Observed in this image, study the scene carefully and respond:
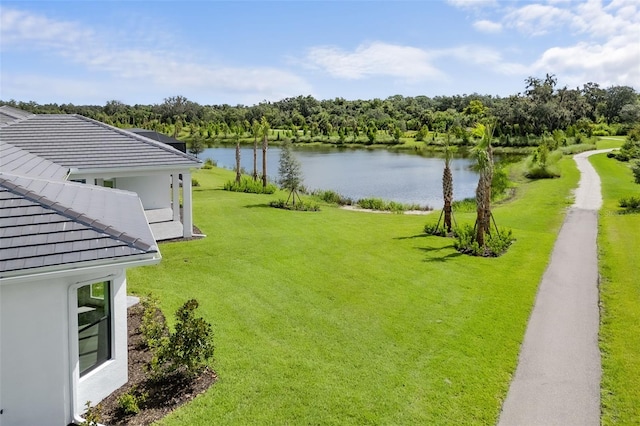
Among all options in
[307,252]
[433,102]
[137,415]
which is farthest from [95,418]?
[433,102]

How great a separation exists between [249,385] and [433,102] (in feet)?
414

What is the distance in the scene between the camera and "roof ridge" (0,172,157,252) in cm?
639

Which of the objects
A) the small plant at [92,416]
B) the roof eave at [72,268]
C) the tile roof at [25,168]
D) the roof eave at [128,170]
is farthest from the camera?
the roof eave at [128,170]

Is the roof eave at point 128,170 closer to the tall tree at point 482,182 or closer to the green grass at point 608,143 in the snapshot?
the tall tree at point 482,182

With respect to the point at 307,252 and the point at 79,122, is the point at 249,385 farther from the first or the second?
the point at 79,122

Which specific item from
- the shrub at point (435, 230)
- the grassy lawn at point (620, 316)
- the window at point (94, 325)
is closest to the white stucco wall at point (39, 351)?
the window at point (94, 325)

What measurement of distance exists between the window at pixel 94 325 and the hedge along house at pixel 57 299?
1 cm

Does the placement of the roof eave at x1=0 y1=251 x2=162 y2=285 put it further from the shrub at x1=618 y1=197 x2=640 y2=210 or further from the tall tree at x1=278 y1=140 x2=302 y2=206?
the shrub at x1=618 y1=197 x2=640 y2=210

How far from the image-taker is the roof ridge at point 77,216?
21.0 feet

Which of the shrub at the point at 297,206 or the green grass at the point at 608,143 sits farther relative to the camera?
the green grass at the point at 608,143

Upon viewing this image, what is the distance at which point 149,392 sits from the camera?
718 centimetres

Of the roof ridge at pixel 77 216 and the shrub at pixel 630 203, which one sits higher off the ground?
the roof ridge at pixel 77 216

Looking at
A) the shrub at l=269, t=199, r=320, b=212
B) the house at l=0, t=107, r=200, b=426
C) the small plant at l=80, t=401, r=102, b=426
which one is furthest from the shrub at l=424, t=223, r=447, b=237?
the small plant at l=80, t=401, r=102, b=426

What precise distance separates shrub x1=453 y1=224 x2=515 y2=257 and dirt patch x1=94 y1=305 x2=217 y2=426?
10960 mm
